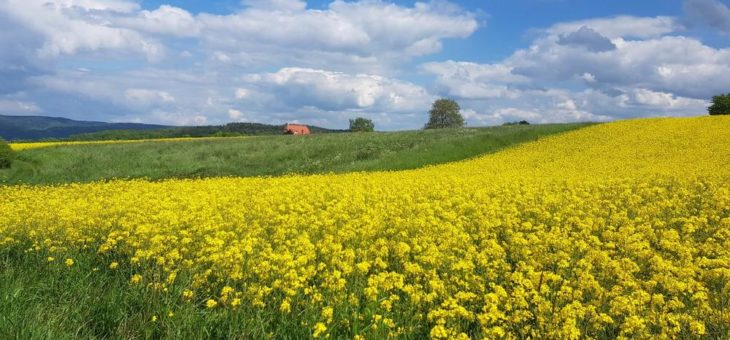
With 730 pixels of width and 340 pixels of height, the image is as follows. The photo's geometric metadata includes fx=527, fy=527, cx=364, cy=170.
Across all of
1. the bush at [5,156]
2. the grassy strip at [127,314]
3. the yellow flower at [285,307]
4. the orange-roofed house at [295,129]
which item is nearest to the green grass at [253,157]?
the bush at [5,156]

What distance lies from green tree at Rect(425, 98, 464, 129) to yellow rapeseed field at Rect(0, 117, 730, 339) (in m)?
85.9

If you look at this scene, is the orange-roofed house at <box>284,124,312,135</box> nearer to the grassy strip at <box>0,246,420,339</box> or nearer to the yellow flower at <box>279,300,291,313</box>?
the grassy strip at <box>0,246,420,339</box>

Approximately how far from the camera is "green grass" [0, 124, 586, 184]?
30203 mm

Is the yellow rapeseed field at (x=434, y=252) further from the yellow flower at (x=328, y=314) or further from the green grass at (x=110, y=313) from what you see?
the green grass at (x=110, y=313)

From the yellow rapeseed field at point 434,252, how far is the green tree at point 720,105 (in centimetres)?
3618

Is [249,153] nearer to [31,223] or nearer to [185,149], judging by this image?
[185,149]

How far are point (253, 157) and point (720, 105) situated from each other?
133 feet

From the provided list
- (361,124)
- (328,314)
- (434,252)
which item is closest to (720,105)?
(434,252)

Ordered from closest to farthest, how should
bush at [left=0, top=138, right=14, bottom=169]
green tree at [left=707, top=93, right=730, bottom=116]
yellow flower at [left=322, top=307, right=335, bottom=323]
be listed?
yellow flower at [left=322, top=307, right=335, bottom=323]
bush at [left=0, top=138, right=14, bottom=169]
green tree at [left=707, top=93, right=730, bottom=116]

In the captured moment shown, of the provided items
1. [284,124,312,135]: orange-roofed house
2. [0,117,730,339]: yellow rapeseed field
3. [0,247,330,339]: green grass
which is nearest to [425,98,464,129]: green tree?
[284,124,312,135]: orange-roofed house

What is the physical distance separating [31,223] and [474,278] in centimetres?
869

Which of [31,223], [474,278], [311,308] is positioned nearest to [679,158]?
[474,278]

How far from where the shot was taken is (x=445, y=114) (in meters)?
102

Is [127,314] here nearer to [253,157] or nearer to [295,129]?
[253,157]
